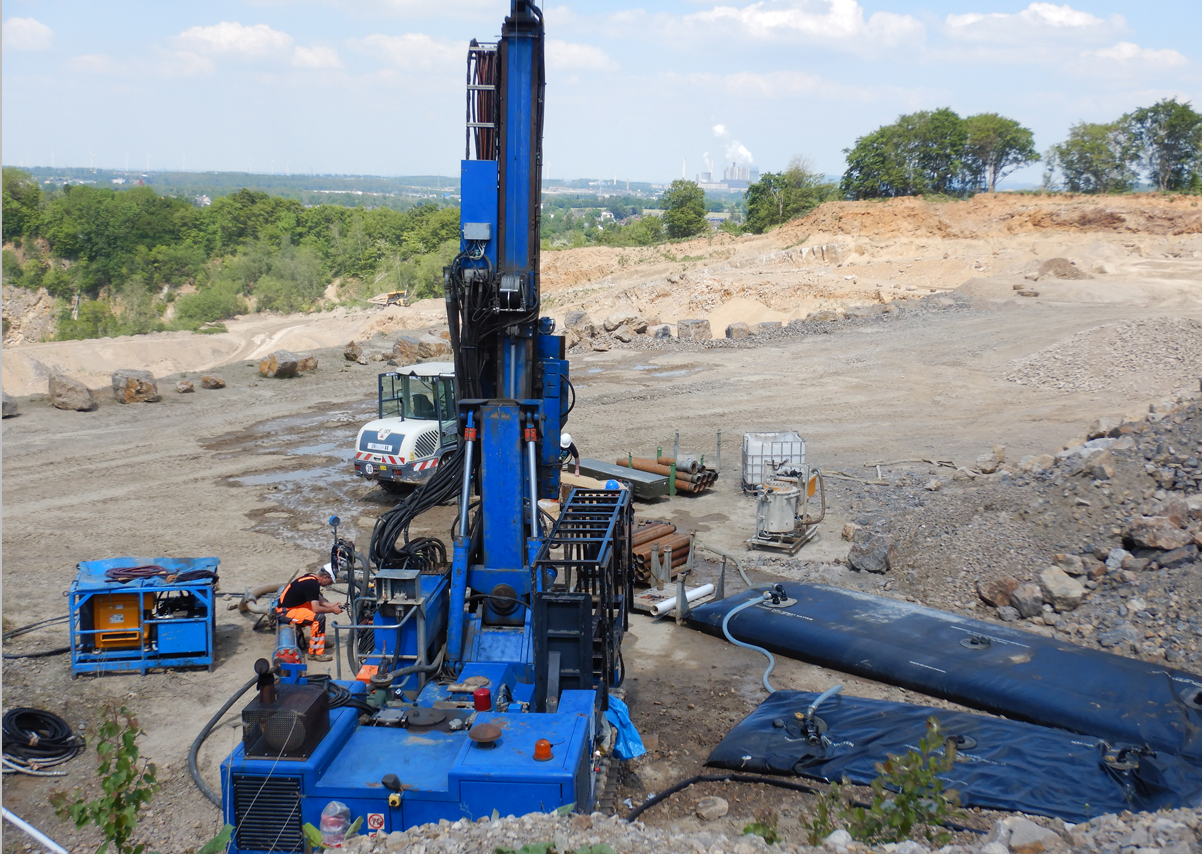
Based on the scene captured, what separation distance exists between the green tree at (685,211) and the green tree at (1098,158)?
81.1 ft

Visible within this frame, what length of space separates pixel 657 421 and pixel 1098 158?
40.8 meters

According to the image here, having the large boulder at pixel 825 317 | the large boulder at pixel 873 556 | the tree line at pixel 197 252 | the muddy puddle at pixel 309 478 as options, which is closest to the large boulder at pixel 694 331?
the large boulder at pixel 825 317

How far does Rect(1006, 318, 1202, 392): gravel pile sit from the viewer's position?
24.0 m

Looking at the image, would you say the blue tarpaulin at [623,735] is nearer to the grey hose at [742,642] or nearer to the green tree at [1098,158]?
the grey hose at [742,642]

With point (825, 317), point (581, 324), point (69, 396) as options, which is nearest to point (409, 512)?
point (69, 396)

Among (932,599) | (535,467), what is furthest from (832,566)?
(535,467)

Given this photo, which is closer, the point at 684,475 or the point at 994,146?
the point at 684,475

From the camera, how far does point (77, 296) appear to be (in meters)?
71.7

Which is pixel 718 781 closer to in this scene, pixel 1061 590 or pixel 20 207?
pixel 1061 590

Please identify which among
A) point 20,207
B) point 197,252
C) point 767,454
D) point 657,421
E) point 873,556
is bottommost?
point 657,421

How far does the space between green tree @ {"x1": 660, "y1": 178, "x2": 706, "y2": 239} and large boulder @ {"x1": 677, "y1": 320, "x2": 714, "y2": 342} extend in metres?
36.1

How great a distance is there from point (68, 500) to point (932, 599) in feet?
47.2

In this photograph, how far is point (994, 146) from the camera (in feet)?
174

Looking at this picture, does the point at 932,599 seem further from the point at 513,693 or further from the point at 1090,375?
the point at 1090,375
